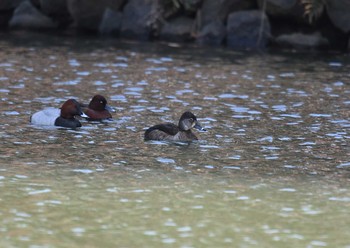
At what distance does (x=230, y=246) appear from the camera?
33.3ft

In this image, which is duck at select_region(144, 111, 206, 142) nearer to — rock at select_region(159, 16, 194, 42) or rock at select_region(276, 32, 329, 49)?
rock at select_region(276, 32, 329, 49)

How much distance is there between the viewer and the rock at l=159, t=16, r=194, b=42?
29.7m

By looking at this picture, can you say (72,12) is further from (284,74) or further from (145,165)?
(145,165)

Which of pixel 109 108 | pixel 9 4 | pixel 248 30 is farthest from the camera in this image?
pixel 9 4

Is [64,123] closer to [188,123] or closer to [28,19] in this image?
[188,123]

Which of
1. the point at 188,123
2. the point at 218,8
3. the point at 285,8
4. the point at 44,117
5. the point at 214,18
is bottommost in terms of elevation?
the point at 44,117

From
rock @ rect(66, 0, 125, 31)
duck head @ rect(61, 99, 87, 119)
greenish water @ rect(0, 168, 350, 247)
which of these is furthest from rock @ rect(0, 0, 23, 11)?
greenish water @ rect(0, 168, 350, 247)

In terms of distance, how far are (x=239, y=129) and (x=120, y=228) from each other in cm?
656

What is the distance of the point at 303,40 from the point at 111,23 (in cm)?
584

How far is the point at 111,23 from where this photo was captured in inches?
1210

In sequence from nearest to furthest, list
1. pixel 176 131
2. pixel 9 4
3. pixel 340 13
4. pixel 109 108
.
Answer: pixel 176 131 < pixel 109 108 < pixel 340 13 < pixel 9 4

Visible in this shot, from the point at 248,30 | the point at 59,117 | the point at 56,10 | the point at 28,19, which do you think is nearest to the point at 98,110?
the point at 59,117

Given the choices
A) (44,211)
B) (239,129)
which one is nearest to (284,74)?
(239,129)

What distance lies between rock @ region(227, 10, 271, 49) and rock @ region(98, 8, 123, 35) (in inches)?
141
